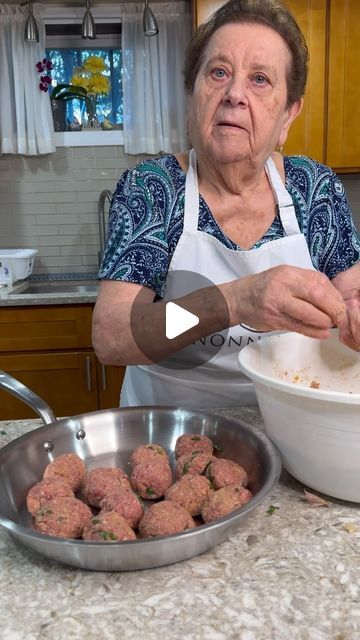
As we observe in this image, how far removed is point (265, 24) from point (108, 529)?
3.36ft

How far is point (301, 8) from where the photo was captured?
2.59m

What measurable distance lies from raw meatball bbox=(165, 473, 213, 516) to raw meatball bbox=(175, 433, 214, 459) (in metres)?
0.09

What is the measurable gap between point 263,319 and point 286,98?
24.2 inches

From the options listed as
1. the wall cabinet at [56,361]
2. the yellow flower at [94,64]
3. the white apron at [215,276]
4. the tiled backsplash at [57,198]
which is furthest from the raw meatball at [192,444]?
the yellow flower at [94,64]

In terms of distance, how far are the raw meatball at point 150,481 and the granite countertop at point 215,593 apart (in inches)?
4.7

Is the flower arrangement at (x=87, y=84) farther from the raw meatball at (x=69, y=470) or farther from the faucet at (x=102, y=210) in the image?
the raw meatball at (x=69, y=470)

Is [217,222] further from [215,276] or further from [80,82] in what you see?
[80,82]

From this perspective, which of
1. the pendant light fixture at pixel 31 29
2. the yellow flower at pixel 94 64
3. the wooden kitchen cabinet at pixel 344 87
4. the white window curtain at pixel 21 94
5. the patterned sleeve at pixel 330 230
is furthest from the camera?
the yellow flower at pixel 94 64

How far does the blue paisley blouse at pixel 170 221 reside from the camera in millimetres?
1182

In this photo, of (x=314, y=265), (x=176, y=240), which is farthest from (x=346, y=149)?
(x=176, y=240)

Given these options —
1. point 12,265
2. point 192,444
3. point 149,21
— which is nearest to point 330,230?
point 192,444

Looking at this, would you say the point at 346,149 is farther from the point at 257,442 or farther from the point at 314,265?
the point at 257,442

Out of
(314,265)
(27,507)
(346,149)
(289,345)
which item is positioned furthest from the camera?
(346,149)

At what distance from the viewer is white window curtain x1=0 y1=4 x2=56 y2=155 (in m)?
2.85
